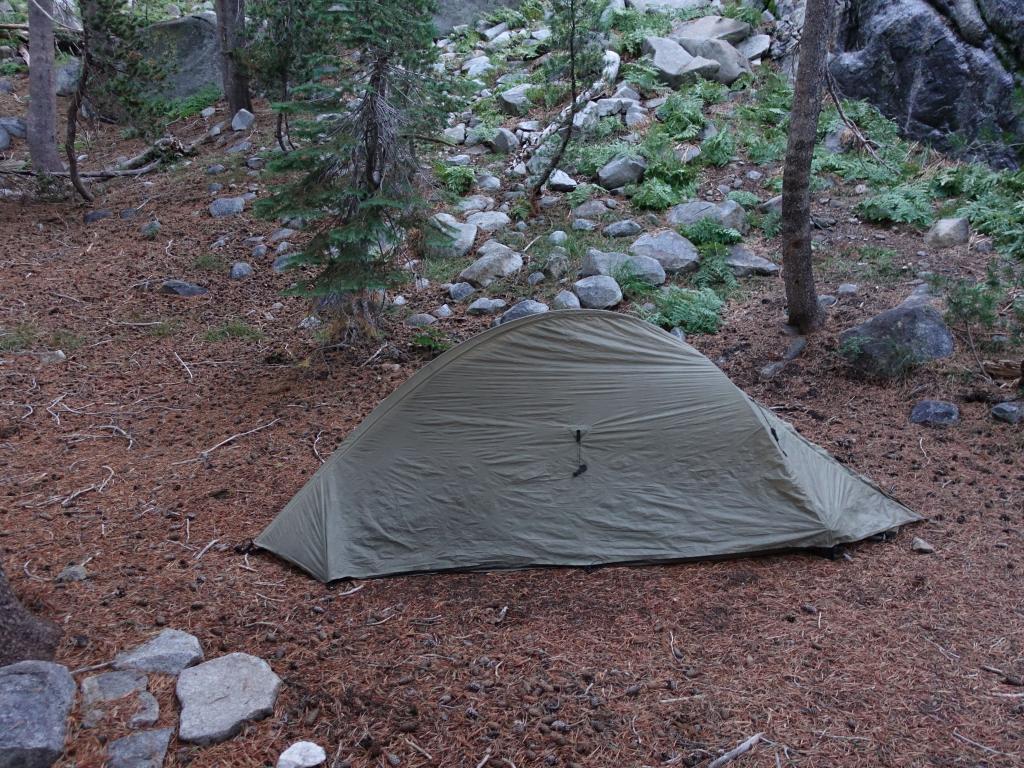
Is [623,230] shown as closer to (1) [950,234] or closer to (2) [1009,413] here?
(1) [950,234]

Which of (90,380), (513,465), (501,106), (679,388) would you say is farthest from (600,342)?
(501,106)

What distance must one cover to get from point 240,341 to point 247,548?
3841 mm

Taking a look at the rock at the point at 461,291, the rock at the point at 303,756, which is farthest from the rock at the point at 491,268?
the rock at the point at 303,756

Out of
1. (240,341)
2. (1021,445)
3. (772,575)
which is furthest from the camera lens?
(240,341)

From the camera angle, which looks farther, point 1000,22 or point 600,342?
point 1000,22

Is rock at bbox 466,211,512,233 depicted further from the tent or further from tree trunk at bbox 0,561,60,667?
tree trunk at bbox 0,561,60,667

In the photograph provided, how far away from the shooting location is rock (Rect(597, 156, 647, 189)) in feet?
34.0

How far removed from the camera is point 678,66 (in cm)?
1242

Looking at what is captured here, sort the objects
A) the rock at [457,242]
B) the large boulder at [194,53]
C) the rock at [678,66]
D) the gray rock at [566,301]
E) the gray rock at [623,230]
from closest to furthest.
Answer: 1. the gray rock at [566,301]
2. the rock at [457,242]
3. the gray rock at [623,230]
4. the rock at [678,66]
5. the large boulder at [194,53]

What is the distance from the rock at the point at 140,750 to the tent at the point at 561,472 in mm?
1388

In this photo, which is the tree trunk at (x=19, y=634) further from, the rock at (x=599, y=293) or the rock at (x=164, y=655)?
the rock at (x=599, y=293)

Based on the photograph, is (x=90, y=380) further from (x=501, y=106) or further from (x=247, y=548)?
(x=501, y=106)

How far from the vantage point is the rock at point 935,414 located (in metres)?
6.16

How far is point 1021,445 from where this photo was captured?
227 inches
